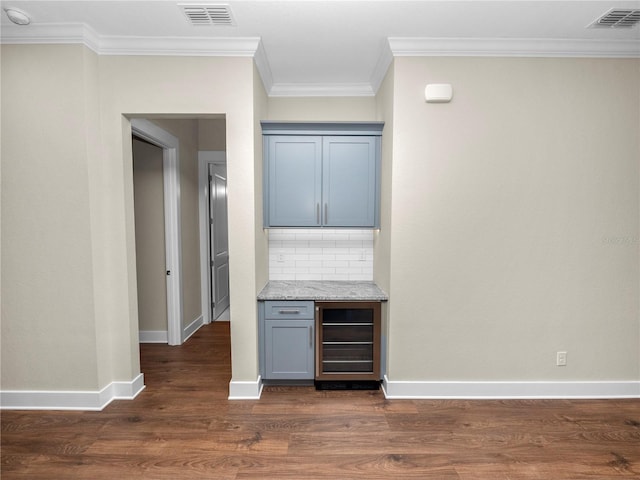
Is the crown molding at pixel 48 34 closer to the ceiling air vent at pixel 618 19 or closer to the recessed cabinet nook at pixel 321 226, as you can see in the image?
the recessed cabinet nook at pixel 321 226

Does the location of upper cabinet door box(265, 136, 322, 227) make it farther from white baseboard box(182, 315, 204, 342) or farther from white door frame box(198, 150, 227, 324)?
white baseboard box(182, 315, 204, 342)

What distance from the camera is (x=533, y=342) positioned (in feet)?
8.81

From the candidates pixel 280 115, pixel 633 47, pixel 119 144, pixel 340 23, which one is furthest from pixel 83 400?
pixel 633 47

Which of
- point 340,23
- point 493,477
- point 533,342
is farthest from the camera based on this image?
→ point 533,342

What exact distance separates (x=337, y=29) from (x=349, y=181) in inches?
47.4

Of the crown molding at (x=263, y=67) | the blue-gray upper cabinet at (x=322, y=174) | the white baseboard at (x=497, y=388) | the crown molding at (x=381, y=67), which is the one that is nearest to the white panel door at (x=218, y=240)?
the crown molding at (x=263, y=67)

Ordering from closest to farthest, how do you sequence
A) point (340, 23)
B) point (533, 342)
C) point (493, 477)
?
point (493, 477) < point (340, 23) < point (533, 342)

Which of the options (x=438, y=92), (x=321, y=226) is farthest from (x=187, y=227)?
(x=438, y=92)

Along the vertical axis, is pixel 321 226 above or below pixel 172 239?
above

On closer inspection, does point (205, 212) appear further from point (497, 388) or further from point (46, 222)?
point (497, 388)

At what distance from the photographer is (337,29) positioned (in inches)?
93.7

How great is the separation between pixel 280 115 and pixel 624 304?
140 inches

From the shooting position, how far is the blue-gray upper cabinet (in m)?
2.96

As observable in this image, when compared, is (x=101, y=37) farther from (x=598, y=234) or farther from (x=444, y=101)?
(x=598, y=234)
